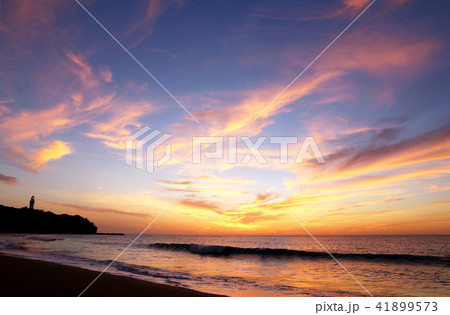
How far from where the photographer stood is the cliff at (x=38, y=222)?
4087 inches

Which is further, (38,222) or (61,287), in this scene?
(38,222)

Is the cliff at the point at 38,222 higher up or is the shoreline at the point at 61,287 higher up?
the shoreline at the point at 61,287

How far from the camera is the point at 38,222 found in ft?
376

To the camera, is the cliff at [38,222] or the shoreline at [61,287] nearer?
the shoreline at [61,287]

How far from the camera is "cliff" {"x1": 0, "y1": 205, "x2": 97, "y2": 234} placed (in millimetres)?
103812

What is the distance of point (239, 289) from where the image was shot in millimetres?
9102

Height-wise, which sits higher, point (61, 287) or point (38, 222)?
point (61, 287)

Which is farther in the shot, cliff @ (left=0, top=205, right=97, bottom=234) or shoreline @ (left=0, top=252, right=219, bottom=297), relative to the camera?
cliff @ (left=0, top=205, right=97, bottom=234)

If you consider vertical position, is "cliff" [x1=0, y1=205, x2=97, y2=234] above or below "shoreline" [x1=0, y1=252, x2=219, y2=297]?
below
